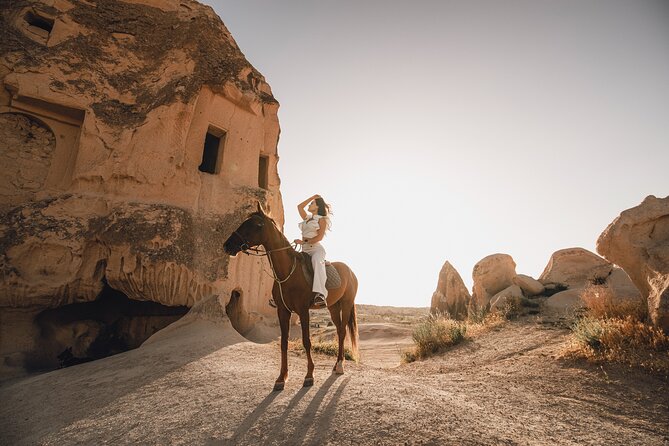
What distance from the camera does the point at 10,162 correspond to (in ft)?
32.0

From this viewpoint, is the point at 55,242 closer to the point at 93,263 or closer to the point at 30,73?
the point at 93,263

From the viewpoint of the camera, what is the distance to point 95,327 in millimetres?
10273

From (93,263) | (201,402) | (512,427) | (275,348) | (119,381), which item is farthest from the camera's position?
(93,263)

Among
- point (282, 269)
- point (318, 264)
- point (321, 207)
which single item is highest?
point (321, 207)

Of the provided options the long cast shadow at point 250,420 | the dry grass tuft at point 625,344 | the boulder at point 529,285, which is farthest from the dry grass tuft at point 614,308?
the long cast shadow at point 250,420

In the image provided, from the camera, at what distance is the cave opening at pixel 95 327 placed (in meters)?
9.15

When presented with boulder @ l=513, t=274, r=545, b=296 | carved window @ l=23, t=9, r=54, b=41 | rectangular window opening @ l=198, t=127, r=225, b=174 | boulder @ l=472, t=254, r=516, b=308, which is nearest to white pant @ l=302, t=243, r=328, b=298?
rectangular window opening @ l=198, t=127, r=225, b=174

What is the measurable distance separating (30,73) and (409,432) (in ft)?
43.1

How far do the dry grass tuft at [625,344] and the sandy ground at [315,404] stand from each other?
0.88 ft

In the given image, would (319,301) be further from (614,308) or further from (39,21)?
(39,21)

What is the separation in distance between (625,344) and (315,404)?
611cm

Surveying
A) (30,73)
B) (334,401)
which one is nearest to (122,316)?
(30,73)

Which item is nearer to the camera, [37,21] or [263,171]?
[37,21]

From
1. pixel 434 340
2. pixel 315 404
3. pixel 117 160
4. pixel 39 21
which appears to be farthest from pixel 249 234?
pixel 39 21
